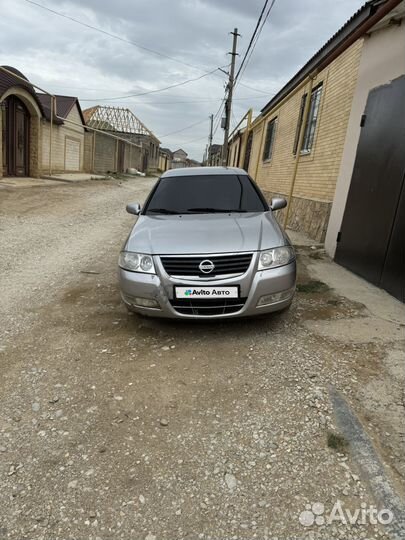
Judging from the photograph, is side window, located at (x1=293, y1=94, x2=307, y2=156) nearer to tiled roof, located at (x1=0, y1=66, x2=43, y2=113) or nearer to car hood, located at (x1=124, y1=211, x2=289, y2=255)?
car hood, located at (x1=124, y1=211, x2=289, y2=255)

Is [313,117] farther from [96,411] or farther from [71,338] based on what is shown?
[96,411]

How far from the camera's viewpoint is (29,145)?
16016 mm

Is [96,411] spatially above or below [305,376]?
below

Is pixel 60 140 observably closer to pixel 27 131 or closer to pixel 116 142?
pixel 27 131

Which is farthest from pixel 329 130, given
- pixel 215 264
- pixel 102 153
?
pixel 102 153

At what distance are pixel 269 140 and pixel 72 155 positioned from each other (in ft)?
40.3

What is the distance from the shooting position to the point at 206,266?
9.93ft

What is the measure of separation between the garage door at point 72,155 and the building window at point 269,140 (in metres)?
11.5

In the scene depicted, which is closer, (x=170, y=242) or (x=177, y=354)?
(x=177, y=354)

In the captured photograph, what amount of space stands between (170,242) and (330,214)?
4.44 metres

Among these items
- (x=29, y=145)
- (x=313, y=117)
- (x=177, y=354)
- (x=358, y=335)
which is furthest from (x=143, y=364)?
(x=29, y=145)

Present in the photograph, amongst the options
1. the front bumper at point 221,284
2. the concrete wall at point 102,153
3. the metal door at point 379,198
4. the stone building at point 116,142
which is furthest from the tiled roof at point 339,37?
the stone building at point 116,142

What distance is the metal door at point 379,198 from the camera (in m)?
4.35

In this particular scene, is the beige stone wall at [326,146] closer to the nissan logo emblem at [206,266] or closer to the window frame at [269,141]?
the window frame at [269,141]
